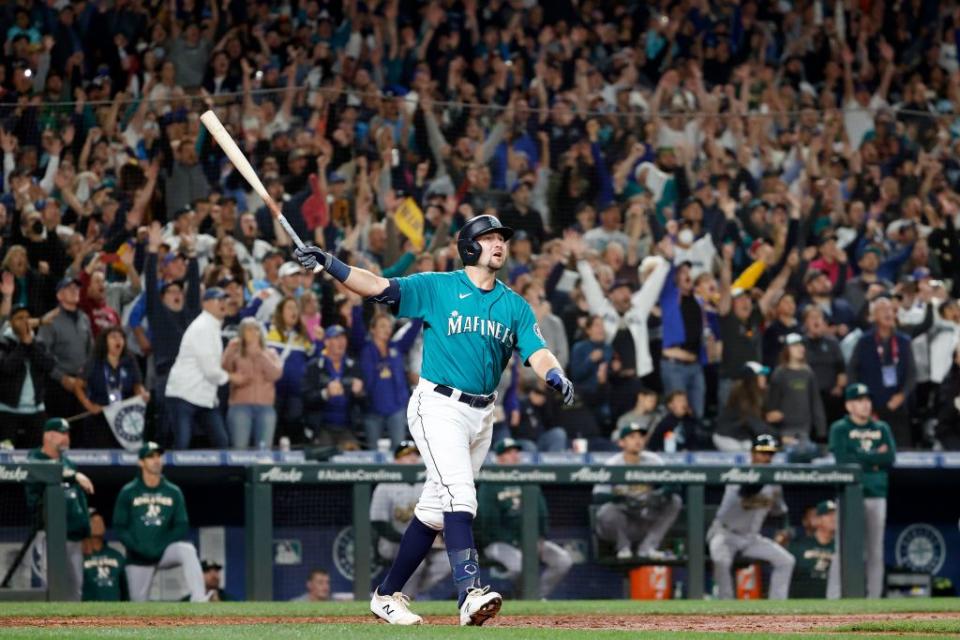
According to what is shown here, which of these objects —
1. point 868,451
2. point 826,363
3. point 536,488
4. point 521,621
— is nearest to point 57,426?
point 536,488

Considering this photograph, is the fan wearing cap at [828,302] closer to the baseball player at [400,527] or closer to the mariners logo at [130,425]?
the baseball player at [400,527]

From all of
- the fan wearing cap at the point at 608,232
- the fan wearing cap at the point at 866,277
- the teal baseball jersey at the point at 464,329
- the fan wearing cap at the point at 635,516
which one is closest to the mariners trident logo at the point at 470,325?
the teal baseball jersey at the point at 464,329

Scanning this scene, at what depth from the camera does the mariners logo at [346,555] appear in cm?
1045

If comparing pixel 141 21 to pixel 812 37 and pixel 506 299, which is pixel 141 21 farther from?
pixel 506 299

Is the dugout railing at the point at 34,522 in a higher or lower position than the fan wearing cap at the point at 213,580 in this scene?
higher

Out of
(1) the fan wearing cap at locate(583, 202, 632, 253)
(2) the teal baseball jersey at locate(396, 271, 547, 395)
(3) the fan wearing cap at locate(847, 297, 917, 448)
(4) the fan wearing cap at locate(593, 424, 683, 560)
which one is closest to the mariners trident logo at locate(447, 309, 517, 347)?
(2) the teal baseball jersey at locate(396, 271, 547, 395)

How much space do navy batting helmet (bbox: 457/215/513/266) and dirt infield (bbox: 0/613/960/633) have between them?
158cm

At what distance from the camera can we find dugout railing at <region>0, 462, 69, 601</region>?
Result: 32.5ft

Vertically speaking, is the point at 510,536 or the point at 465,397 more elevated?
the point at 465,397

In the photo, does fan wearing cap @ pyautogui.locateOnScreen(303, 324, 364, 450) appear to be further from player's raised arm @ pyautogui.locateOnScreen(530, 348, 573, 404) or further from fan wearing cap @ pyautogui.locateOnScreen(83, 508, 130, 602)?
player's raised arm @ pyautogui.locateOnScreen(530, 348, 573, 404)

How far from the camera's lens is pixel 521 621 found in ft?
23.7

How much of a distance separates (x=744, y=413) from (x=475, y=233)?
6.62 metres

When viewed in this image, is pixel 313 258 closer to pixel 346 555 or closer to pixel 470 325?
pixel 470 325

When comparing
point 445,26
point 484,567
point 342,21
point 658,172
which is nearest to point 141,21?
point 342,21
